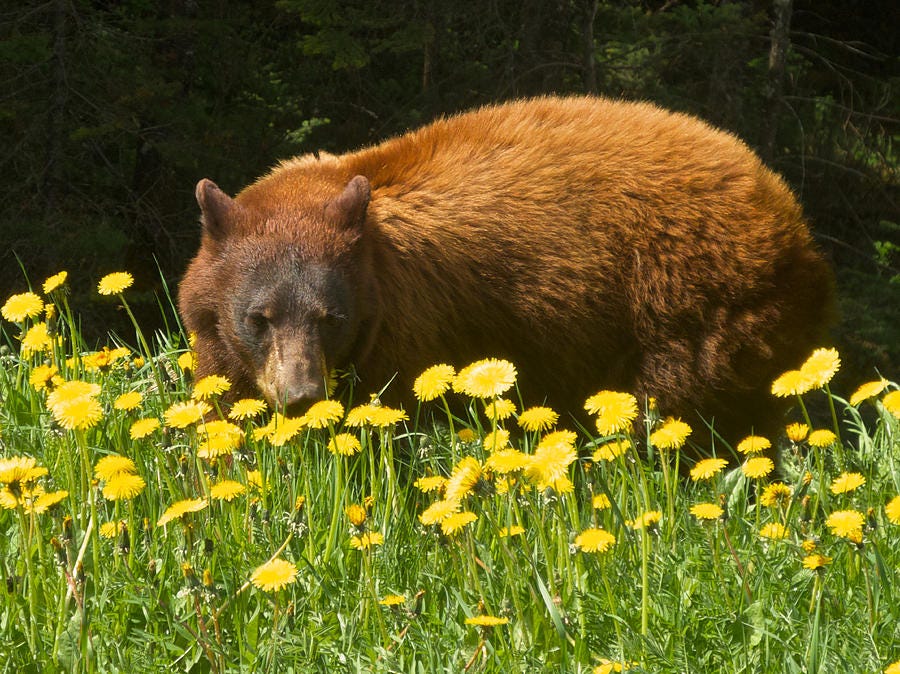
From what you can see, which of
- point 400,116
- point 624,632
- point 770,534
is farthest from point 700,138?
point 400,116

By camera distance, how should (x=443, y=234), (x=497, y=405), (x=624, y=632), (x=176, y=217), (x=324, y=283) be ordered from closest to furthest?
(x=624, y=632) < (x=497, y=405) < (x=324, y=283) < (x=443, y=234) < (x=176, y=217)

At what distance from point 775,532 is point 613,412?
54 centimetres

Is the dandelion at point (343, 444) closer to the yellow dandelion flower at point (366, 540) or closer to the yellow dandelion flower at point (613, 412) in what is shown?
the yellow dandelion flower at point (366, 540)

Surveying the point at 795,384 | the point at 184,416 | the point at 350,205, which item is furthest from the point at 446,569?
the point at 350,205

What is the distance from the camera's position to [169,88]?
1099 cm

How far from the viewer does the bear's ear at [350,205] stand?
Result: 15.0 ft

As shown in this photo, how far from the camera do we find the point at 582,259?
517cm

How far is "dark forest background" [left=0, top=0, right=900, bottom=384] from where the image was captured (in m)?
10.9

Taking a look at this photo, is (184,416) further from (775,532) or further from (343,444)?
(775,532)

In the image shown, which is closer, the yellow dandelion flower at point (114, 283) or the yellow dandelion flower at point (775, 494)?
the yellow dandelion flower at point (775, 494)

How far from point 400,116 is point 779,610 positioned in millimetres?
9577

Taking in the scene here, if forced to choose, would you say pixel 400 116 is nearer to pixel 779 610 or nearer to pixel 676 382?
pixel 676 382

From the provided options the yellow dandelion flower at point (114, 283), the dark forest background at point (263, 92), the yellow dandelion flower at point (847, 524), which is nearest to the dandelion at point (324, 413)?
the yellow dandelion flower at point (847, 524)

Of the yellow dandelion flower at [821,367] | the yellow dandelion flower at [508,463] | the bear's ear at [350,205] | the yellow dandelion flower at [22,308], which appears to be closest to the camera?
the yellow dandelion flower at [508,463]
